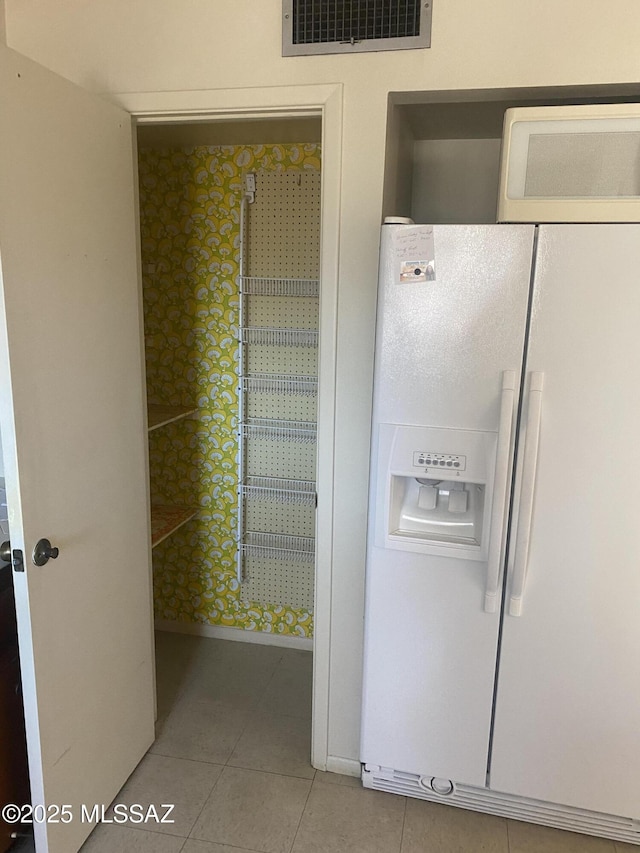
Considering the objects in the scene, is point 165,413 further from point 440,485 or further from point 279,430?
point 440,485

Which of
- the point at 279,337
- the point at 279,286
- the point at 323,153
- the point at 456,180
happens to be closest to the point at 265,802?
the point at 279,337

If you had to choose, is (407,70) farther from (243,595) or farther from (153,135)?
(243,595)

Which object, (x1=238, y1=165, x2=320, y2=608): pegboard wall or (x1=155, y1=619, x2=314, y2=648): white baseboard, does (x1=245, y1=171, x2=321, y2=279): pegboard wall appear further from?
(x1=155, y1=619, x2=314, y2=648): white baseboard

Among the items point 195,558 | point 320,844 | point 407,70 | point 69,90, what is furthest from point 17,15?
point 320,844

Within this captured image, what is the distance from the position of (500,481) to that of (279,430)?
1.29 metres

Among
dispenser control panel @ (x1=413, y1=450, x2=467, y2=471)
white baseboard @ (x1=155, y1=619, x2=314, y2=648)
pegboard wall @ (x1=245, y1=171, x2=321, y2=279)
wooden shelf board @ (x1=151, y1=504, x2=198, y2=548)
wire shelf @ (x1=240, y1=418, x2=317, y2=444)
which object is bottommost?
white baseboard @ (x1=155, y1=619, x2=314, y2=648)

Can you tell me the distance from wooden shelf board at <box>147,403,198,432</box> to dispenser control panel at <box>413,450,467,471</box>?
1096 millimetres

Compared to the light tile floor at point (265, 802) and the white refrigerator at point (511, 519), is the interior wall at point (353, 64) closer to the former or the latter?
the white refrigerator at point (511, 519)

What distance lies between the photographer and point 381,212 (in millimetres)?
1843

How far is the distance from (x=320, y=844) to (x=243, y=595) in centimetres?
124

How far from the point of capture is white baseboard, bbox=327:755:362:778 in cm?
218

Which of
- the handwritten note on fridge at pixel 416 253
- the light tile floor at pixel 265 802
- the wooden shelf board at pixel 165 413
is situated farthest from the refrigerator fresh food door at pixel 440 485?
the wooden shelf board at pixel 165 413

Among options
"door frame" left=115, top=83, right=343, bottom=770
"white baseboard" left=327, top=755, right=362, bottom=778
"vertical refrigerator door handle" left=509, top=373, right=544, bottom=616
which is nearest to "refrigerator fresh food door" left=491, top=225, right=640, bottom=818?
"vertical refrigerator door handle" left=509, top=373, right=544, bottom=616

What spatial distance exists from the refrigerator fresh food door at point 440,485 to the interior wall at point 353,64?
7.6 inches
